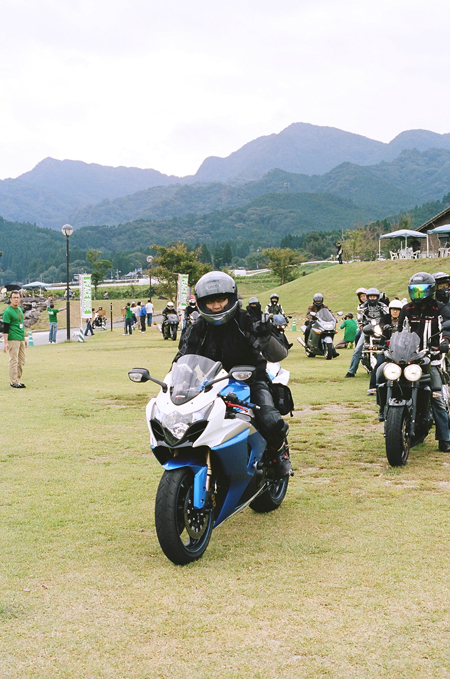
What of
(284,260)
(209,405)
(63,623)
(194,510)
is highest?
(284,260)

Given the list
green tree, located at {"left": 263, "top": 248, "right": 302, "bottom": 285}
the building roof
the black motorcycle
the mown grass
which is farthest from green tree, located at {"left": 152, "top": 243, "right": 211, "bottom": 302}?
the black motorcycle

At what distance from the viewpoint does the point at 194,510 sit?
4.63m

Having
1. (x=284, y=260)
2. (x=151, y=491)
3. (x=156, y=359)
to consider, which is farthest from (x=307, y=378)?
(x=284, y=260)

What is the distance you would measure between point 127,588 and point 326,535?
165 centimetres

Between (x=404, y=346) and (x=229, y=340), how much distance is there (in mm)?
2960

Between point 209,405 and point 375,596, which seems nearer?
point 375,596

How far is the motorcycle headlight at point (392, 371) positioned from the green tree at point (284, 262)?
74883mm

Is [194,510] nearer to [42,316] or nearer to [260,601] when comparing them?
[260,601]

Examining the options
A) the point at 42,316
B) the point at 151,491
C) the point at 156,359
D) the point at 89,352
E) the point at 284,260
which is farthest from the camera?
the point at 284,260

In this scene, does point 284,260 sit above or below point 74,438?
above

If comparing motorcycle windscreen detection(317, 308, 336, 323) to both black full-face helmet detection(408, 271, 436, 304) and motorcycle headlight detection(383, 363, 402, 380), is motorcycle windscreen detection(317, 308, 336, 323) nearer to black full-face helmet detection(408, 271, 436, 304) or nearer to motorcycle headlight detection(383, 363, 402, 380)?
black full-face helmet detection(408, 271, 436, 304)

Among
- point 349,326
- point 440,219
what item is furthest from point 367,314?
point 440,219

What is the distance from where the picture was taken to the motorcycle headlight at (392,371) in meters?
7.47

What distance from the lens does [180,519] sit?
4.54m
